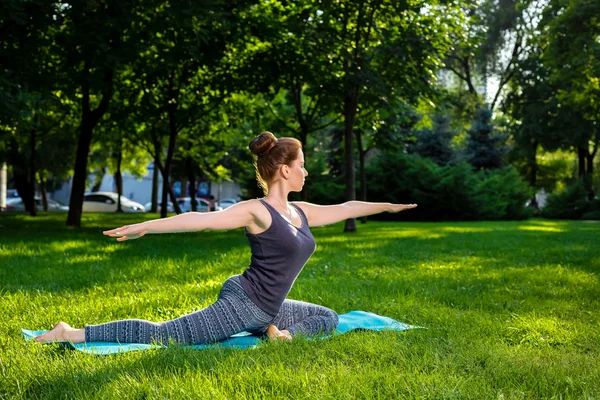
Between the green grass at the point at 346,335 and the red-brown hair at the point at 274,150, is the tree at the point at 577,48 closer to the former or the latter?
the green grass at the point at 346,335

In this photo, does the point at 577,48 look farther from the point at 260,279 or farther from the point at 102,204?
the point at 102,204

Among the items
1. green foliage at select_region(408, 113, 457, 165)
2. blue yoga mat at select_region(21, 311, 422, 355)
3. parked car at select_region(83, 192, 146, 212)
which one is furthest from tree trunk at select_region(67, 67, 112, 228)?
parked car at select_region(83, 192, 146, 212)

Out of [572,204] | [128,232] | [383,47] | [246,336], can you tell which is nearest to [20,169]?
[383,47]

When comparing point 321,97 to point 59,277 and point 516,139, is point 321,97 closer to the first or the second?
point 59,277

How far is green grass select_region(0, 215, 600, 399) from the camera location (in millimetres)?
3758

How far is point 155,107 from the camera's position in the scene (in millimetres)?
23188

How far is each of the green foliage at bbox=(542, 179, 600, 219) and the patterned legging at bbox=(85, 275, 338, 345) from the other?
3808cm

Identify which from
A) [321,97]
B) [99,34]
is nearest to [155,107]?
[321,97]

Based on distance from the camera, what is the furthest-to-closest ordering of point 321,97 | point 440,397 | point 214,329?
point 321,97
point 214,329
point 440,397

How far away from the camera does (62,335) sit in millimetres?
4801

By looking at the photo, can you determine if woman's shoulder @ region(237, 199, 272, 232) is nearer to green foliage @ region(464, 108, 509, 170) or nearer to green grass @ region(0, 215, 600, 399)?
green grass @ region(0, 215, 600, 399)

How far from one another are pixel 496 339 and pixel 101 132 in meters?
24.3

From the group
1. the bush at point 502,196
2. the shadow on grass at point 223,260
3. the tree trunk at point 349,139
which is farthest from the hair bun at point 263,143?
Answer: the bush at point 502,196

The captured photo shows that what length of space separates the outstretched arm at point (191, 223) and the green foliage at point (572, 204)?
38390 millimetres
